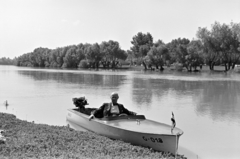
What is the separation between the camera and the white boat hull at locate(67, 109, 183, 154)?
9203 millimetres

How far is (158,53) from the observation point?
349 feet


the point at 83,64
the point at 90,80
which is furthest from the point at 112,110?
the point at 83,64

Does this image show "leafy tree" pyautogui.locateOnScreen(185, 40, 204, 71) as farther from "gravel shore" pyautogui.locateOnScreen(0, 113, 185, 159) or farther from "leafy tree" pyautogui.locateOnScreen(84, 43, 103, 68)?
"gravel shore" pyautogui.locateOnScreen(0, 113, 185, 159)

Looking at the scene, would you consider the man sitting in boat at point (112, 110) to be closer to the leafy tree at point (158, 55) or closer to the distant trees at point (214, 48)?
the distant trees at point (214, 48)

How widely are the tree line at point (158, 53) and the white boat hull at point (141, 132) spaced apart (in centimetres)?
6719

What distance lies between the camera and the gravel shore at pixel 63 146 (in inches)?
324

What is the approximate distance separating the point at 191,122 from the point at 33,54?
545 ft

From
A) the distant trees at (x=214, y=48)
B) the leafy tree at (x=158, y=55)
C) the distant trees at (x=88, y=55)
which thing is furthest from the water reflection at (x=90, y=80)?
the distant trees at (x=88, y=55)

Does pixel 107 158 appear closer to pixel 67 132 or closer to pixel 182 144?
pixel 67 132

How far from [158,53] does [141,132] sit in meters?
98.3

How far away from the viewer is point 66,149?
898 cm

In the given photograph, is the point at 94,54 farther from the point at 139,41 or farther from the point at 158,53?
the point at 158,53

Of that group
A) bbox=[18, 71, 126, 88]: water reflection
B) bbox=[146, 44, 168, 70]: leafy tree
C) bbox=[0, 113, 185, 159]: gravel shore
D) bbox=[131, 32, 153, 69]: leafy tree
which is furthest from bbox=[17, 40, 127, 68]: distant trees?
bbox=[0, 113, 185, 159]: gravel shore

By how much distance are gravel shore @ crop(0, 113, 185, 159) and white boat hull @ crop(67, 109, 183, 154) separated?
0.25 metres
